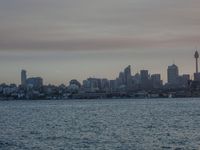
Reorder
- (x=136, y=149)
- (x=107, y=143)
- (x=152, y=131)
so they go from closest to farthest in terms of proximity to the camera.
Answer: (x=136, y=149), (x=107, y=143), (x=152, y=131)

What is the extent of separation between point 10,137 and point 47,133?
628 cm

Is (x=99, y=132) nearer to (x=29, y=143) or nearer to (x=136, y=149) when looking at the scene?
(x=29, y=143)

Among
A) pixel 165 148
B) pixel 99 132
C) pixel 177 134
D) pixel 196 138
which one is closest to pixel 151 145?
pixel 165 148

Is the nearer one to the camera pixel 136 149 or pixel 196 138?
pixel 136 149

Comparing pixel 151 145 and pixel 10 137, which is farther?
pixel 10 137

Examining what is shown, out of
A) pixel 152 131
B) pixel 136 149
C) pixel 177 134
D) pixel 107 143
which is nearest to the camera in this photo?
pixel 136 149

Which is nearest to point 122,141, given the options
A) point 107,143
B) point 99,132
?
point 107,143

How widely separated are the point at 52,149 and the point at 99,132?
1991 cm

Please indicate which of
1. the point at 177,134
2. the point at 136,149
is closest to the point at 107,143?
the point at 136,149

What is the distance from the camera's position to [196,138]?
70.2 metres

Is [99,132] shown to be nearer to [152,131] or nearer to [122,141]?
[152,131]

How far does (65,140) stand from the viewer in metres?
71.8

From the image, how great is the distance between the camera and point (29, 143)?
69438 mm

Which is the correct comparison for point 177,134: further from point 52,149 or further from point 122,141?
point 52,149
